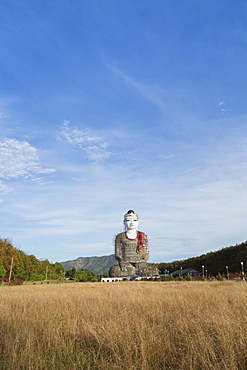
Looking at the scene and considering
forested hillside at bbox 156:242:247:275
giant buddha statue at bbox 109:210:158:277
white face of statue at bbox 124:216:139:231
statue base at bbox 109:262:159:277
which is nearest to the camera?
forested hillside at bbox 156:242:247:275

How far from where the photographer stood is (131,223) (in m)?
46.6

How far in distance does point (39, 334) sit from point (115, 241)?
42.9m

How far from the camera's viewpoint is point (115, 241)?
47.0 metres

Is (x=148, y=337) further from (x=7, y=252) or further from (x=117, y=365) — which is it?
(x=7, y=252)

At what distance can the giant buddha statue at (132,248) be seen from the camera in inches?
1791

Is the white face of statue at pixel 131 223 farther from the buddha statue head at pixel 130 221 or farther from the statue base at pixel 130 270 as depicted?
the statue base at pixel 130 270

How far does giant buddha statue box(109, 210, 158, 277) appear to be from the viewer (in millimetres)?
45500

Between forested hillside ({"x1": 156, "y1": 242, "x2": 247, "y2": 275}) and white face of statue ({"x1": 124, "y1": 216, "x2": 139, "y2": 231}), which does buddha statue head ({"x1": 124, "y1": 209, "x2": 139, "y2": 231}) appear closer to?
white face of statue ({"x1": 124, "y1": 216, "x2": 139, "y2": 231})

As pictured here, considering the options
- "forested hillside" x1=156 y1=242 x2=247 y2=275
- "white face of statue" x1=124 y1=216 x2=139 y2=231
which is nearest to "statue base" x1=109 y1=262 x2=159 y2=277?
"white face of statue" x1=124 y1=216 x2=139 y2=231

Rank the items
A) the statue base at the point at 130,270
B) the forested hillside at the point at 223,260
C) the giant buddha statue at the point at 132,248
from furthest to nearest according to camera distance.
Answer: the giant buddha statue at the point at 132,248 < the statue base at the point at 130,270 < the forested hillside at the point at 223,260

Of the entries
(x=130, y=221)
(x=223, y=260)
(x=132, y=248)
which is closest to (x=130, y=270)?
(x=132, y=248)

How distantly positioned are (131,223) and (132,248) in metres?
4.21

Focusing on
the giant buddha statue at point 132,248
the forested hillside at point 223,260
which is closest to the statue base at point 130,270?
the giant buddha statue at point 132,248

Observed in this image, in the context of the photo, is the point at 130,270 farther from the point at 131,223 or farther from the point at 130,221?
the point at 130,221
